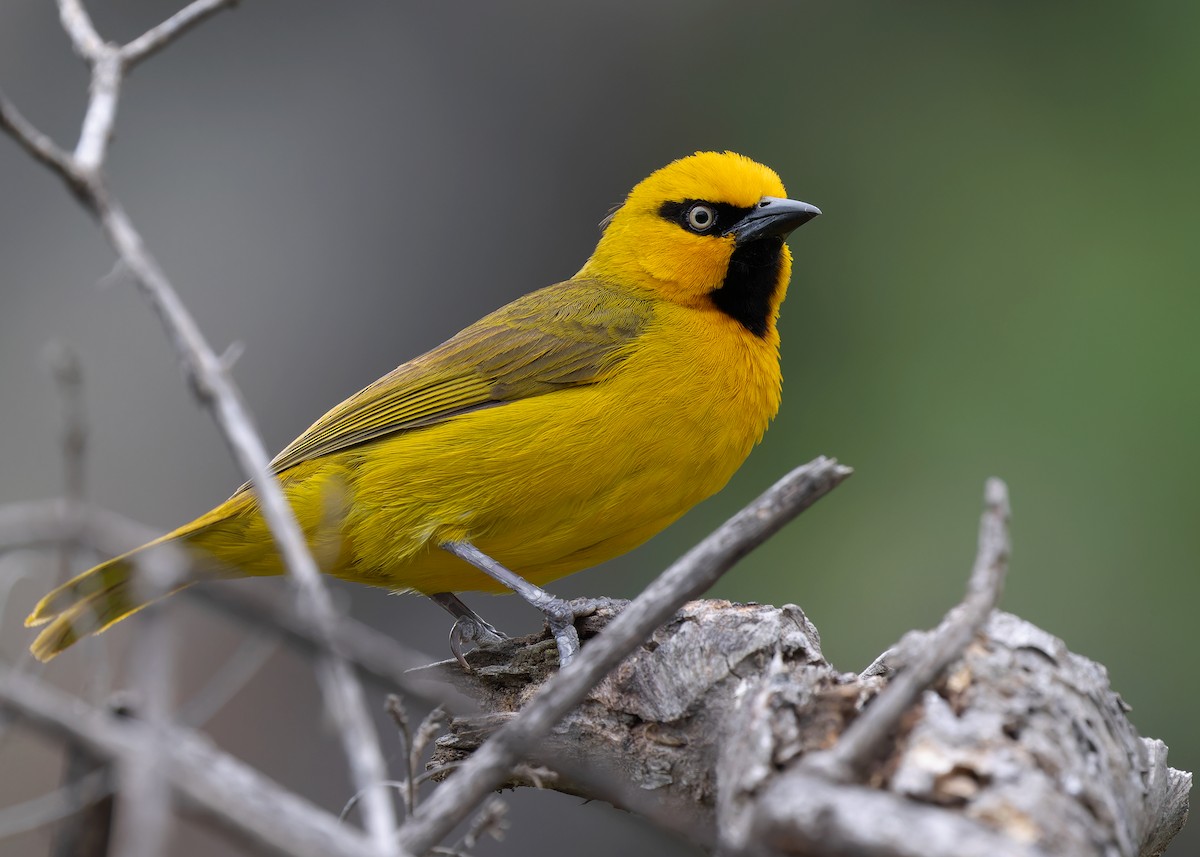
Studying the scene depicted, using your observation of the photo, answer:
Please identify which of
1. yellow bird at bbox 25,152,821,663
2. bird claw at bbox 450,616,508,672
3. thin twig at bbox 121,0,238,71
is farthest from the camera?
bird claw at bbox 450,616,508,672

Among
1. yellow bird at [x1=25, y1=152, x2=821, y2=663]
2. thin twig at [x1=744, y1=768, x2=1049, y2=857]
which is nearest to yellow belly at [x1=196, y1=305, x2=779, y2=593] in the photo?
yellow bird at [x1=25, y1=152, x2=821, y2=663]

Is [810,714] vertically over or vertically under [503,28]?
under

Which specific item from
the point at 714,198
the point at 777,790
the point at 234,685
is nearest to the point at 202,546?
the point at 714,198

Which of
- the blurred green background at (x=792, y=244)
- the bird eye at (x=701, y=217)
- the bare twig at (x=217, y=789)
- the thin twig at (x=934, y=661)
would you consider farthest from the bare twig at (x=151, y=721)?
the blurred green background at (x=792, y=244)

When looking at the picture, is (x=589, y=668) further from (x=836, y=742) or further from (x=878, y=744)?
(x=836, y=742)

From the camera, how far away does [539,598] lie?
4062 millimetres

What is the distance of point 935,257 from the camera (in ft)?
24.5

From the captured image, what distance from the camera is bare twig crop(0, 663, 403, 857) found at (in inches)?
63.1

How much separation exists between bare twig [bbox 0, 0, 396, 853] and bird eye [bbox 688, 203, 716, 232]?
9.47 feet

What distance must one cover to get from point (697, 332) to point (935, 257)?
331 cm

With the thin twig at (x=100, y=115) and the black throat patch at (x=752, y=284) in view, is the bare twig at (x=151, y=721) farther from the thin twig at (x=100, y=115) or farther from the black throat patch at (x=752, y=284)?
the black throat patch at (x=752, y=284)

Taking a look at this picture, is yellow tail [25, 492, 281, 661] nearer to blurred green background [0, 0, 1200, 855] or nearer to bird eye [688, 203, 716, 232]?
blurred green background [0, 0, 1200, 855]

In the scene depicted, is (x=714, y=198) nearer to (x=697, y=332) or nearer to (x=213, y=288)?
(x=697, y=332)

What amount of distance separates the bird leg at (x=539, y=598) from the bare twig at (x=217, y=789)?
6.68ft
